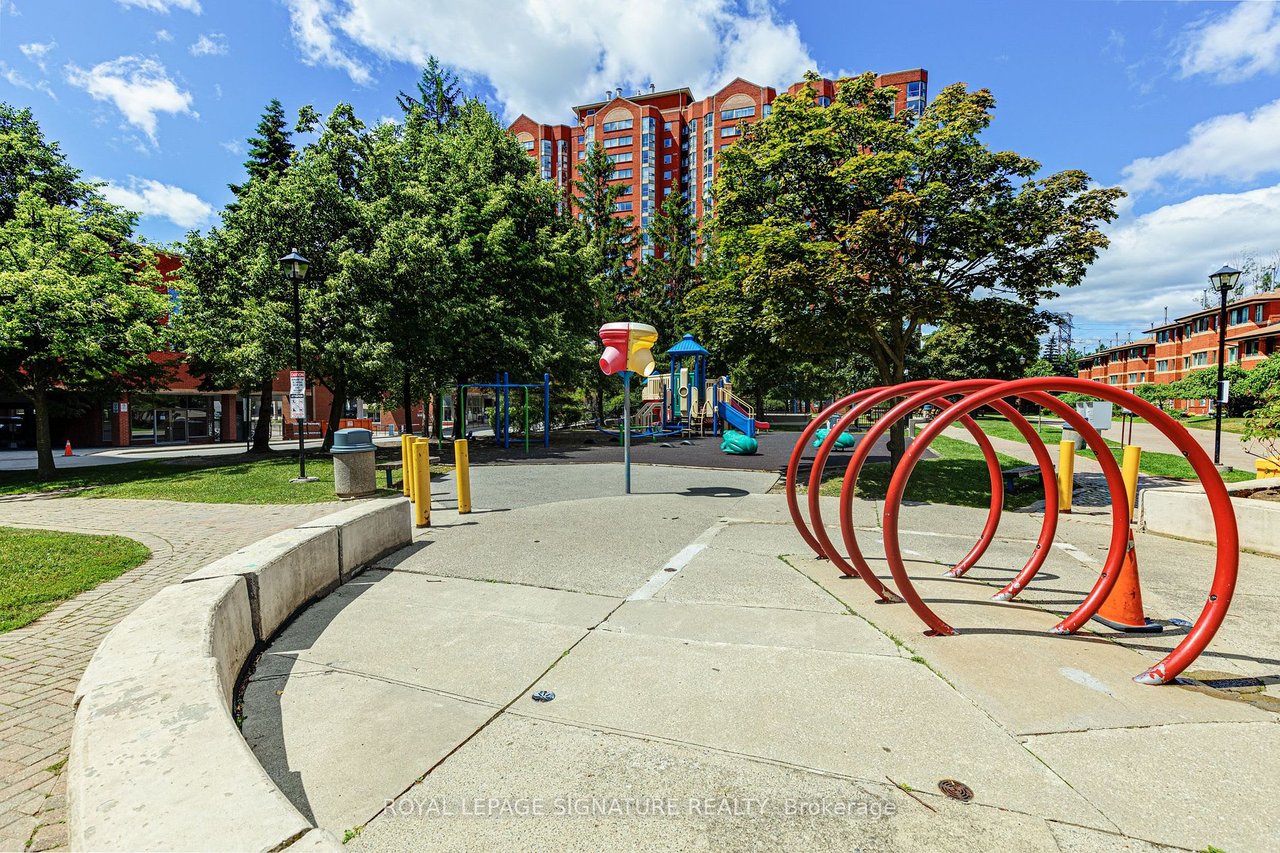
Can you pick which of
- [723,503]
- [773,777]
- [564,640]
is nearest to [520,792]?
[773,777]

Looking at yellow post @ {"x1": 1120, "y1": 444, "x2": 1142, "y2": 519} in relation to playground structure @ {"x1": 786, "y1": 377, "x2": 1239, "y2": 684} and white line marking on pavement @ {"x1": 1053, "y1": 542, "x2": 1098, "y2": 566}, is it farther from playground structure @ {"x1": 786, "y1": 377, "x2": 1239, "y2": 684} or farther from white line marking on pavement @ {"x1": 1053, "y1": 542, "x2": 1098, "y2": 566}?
playground structure @ {"x1": 786, "y1": 377, "x2": 1239, "y2": 684}

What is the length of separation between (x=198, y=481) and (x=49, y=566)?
891cm

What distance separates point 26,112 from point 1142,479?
108 ft

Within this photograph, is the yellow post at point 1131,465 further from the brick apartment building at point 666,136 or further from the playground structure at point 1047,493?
the brick apartment building at point 666,136

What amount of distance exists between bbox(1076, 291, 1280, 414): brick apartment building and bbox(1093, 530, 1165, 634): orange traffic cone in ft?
120

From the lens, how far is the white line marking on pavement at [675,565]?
214 inches

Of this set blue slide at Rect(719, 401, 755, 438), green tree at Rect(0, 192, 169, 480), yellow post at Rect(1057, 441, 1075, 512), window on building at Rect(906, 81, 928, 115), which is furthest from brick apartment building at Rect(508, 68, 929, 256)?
yellow post at Rect(1057, 441, 1075, 512)

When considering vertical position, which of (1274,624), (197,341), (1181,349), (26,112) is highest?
(26,112)

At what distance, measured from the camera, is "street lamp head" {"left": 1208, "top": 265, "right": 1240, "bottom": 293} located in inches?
556

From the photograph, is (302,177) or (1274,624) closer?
(1274,624)

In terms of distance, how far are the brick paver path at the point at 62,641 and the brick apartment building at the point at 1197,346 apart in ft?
135

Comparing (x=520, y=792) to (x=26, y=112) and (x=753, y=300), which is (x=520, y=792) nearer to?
(x=753, y=300)

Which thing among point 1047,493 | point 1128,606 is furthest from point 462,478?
point 1128,606

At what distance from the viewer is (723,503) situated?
34.1ft
